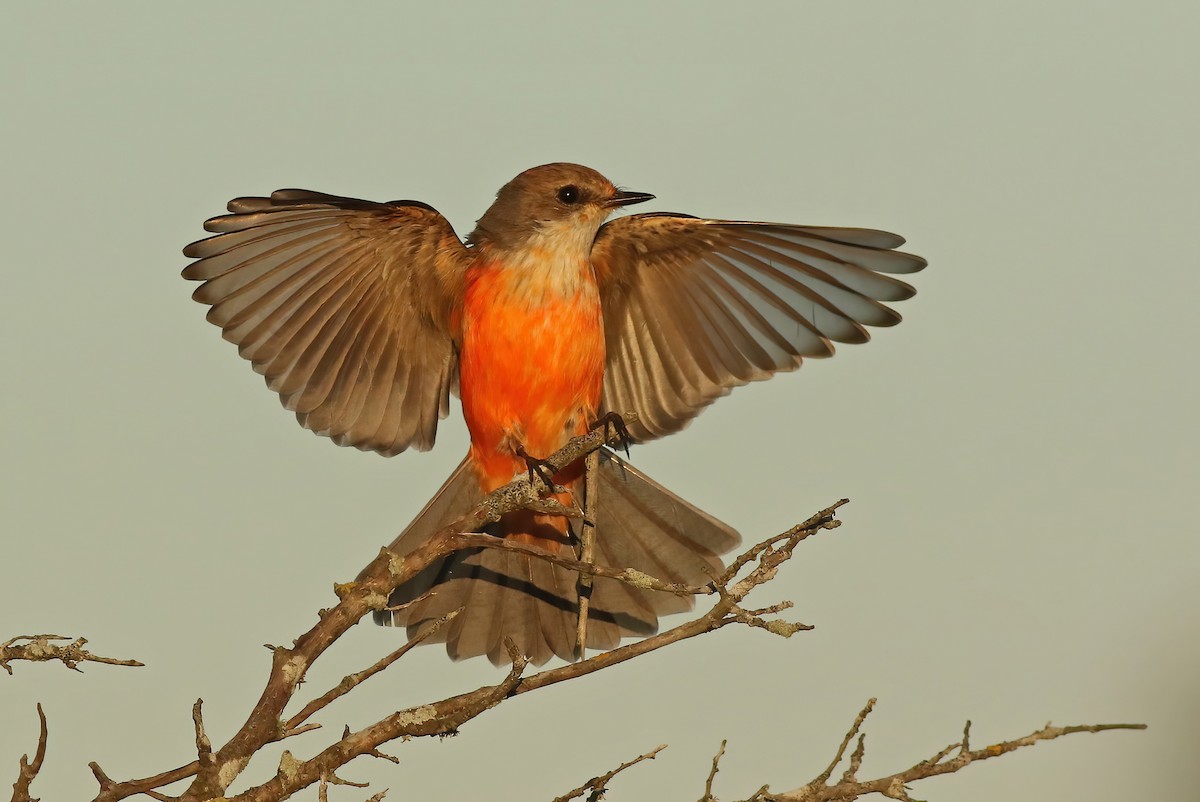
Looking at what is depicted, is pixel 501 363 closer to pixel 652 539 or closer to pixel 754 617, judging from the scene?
pixel 652 539

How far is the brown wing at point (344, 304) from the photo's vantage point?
6652 millimetres

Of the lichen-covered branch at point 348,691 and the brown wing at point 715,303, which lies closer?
the lichen-covered branch at point 348,691

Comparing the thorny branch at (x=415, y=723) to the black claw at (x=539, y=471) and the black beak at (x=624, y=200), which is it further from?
the black beak at (x=624, y=200)

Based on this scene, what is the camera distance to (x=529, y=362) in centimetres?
641

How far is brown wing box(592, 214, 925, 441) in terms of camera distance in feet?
22.5

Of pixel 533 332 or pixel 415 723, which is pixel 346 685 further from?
pixel 533 332

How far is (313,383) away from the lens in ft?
23.2

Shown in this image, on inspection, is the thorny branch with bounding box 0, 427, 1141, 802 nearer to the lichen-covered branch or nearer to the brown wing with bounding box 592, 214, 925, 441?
the lichen-covered branch

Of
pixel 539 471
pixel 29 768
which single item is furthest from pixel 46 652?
pixel 539 471

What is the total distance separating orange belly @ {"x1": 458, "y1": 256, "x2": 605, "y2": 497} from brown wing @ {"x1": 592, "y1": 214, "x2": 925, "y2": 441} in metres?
0.68

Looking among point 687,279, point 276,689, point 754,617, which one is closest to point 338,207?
point 687,279

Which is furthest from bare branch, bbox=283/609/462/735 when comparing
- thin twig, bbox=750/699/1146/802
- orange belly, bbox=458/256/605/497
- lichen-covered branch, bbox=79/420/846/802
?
orange belly, bbox=458/256/605/497

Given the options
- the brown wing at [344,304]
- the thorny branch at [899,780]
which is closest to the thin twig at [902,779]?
the thorny branch at [899,780]

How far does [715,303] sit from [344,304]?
2069 millimetres
